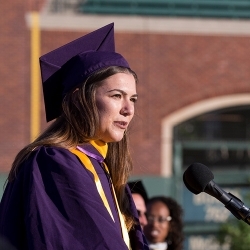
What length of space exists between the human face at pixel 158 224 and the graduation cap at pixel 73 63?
263cm

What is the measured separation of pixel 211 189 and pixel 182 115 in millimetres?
12093

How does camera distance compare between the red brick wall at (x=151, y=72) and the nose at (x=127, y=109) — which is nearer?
the nose at (x=127, y=109)

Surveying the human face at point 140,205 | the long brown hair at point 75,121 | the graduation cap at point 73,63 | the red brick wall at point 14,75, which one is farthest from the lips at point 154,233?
the red brick wall at point 14,75

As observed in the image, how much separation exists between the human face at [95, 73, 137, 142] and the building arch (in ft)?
38.5

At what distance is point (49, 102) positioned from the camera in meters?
3.72

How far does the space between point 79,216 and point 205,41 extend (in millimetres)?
12574

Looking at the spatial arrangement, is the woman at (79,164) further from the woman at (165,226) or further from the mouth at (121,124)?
the woman at (165,226)

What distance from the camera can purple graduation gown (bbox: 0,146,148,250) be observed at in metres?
3.18

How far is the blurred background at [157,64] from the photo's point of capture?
15047 millimetres

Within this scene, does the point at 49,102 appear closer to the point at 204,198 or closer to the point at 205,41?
the point at 204,198

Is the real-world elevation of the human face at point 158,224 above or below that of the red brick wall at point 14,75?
below

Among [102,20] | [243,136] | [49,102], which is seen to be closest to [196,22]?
[102,20]

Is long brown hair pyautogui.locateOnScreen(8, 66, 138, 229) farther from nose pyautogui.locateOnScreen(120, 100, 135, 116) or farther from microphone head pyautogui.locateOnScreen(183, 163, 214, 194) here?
microphone head pyautogui.locateOnScreen(183, 163, 214, 194)

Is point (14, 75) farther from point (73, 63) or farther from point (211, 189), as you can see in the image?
point (211, 189)
